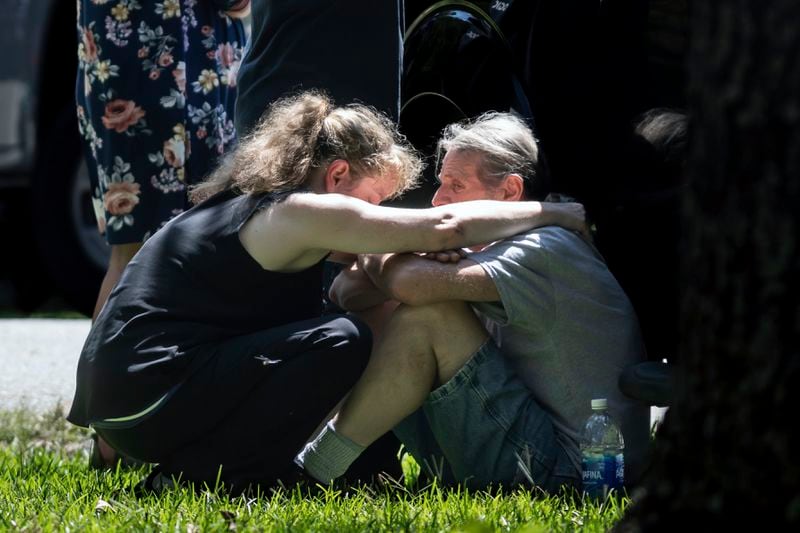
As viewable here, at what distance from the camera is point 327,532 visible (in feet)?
8.30

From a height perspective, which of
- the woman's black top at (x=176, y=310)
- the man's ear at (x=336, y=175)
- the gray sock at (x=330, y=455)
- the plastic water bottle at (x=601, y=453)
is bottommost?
the gray sock at (x=330, y=455)

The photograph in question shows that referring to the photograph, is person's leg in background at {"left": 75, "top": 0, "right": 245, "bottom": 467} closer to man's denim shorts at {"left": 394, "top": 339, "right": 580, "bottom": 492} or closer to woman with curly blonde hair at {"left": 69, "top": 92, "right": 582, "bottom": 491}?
woman with curly blonde hair at {"left": 69, "top": 92, "right": 582, "bottom": 491}

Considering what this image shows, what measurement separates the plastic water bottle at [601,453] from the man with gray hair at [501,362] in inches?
2.2

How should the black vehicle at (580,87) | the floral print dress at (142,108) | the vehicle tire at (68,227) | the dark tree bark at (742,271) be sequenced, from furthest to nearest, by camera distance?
the vehicle tire at (68,227) < the floral print dress at (142,108) < the black vehicle at (580,87) < the dark tree bark at (742,271)

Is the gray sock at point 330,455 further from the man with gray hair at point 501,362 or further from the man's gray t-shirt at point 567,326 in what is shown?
the man's gray t-shirt at point 567,326

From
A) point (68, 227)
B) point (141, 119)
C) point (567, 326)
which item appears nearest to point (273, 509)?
point (567, 326)

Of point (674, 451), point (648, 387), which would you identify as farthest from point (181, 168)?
point (674, 451)

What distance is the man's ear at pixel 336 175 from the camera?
3252 mm

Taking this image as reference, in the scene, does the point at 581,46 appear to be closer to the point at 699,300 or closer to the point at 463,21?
the point at 463,21

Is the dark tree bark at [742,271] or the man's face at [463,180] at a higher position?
the dark tree bark at [742,271]

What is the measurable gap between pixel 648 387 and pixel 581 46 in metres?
0.89

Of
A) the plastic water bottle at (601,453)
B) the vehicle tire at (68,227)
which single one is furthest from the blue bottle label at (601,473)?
the vehicle tire at (68,227)

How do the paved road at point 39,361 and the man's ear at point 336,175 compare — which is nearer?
the man's ear at point 336,175

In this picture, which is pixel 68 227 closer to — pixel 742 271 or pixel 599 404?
pixel 599 404
